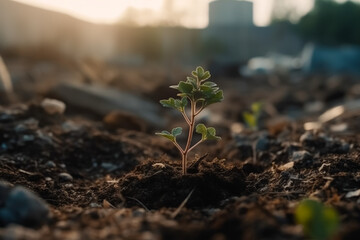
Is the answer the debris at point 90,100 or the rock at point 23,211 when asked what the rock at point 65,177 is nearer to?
the rock at point 23,211

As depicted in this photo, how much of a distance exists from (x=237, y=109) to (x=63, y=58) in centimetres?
1206

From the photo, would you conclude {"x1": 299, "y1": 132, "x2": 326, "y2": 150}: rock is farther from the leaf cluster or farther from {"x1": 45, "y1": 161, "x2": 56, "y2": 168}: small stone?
{"x1": 45, "y1": 161, "x2": 56, "y2": 168}: small stone

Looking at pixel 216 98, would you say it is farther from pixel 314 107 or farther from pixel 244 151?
pixel 314 107

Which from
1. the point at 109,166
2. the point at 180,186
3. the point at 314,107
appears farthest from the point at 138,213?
the point at 314,107

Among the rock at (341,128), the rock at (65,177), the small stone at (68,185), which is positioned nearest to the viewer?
the small stone at (68,185)

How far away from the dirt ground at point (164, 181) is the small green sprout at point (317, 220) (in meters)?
0.03

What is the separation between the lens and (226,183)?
1888 millimetres

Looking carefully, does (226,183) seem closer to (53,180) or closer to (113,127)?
(53,180)

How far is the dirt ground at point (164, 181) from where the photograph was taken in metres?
1.27

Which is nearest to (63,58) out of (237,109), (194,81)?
(237,109)

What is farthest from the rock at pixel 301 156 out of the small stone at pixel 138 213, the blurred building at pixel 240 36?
the blurred building at pixel 240 36

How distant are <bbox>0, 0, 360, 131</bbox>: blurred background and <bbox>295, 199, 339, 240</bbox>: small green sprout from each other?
4.28 meters

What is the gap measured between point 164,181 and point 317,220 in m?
0.80

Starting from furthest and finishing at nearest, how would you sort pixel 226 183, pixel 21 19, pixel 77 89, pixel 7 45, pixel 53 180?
pixel 21 19, pixel 7 45, pixel 77 89, pixel 53 180, pixel 226 183
